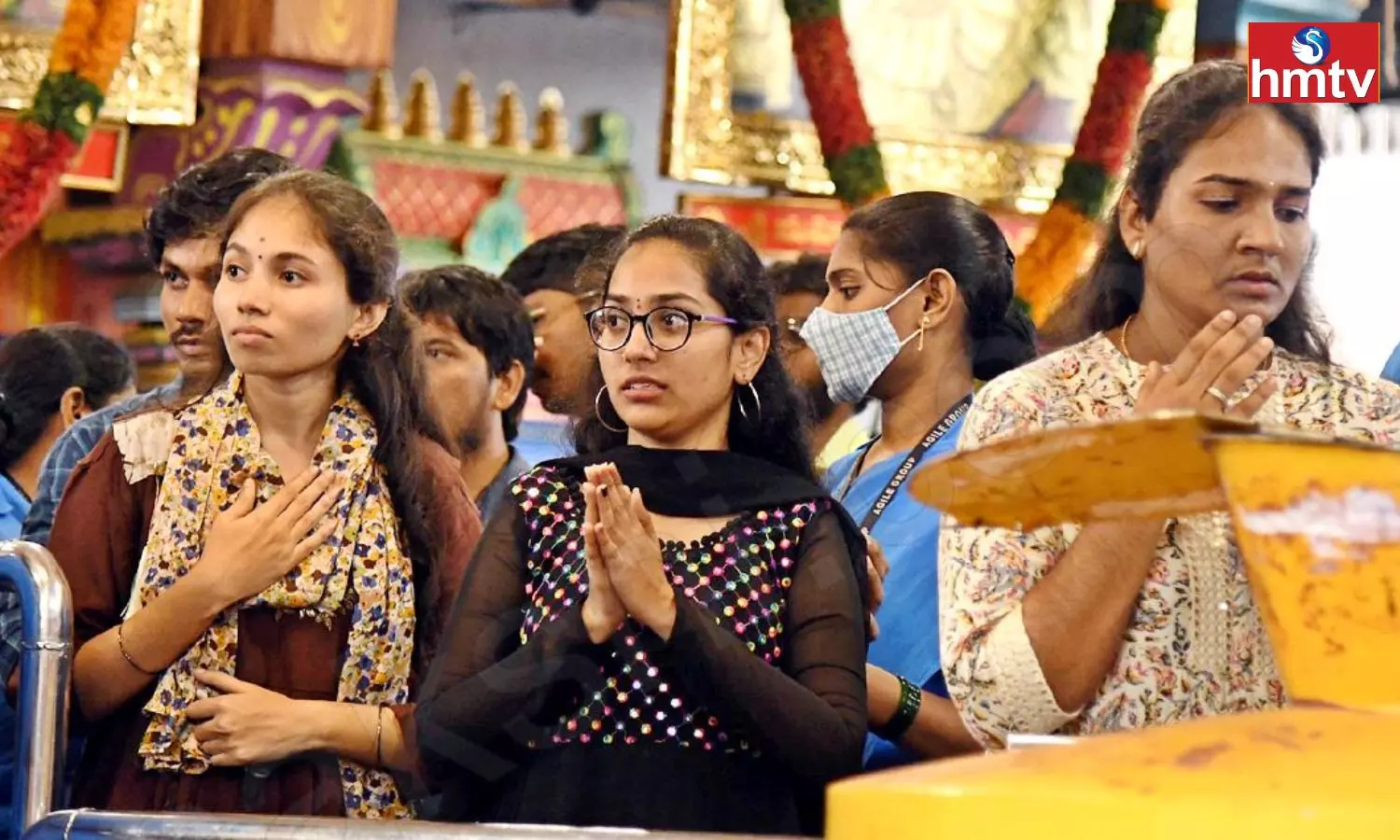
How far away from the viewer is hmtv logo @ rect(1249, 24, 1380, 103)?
2.36 m

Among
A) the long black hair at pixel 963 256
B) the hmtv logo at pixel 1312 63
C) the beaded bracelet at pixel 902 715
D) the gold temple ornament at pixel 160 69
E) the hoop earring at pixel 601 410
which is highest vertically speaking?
the gold temple ornament at pixel 160 69

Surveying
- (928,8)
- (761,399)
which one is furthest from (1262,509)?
(928,8)

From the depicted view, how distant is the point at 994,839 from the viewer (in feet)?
2.86

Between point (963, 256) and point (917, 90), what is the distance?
5.17m

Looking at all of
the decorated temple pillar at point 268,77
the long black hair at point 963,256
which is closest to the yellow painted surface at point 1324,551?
the long black hair at point 963,256

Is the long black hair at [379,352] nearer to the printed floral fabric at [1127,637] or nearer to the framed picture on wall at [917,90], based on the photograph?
the printed floral fabric at [1127,637]

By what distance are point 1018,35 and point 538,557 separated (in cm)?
649

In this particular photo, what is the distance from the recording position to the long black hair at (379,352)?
2576 mm

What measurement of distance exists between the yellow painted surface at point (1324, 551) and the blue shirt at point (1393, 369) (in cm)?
194

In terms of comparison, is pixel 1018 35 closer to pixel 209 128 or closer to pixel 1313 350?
pixel 209 128

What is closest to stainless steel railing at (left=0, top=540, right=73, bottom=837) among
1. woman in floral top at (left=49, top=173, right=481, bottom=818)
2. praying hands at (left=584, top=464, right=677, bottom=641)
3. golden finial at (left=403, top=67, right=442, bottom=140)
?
woman in floral top at (left=49, top=173, right=481, bottom=818)

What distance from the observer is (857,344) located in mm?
3062

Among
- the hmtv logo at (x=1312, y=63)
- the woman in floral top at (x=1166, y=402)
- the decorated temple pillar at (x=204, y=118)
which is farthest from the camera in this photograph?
the decorated temple pillar at (x=204, y=118)

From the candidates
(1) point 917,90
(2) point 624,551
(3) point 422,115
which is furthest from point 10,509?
(1) point 917,90
